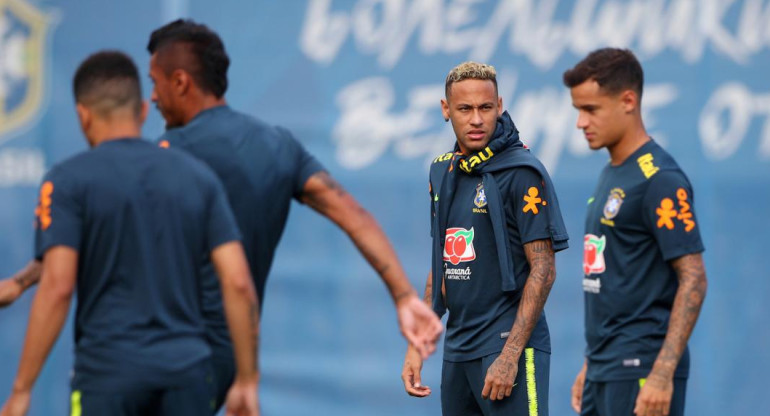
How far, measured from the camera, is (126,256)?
3.84 m

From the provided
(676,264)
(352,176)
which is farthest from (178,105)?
(352,176)

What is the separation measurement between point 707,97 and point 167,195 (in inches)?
183

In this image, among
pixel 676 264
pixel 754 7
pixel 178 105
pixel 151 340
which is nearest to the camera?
pixel 151 340

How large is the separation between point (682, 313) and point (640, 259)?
12.9 inches

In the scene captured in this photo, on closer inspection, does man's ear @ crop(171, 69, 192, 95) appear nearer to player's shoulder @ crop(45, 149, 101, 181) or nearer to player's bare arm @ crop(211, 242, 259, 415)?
player's shoulder @ crop(45, 149, 101, 181)

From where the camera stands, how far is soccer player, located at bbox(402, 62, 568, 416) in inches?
199

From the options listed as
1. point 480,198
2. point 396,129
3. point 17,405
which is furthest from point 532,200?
point 396,129

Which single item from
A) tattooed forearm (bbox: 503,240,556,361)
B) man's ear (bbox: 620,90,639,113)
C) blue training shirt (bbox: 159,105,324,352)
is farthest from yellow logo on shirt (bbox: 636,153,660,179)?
blue training shirt (bbox: 159,105,324,352)

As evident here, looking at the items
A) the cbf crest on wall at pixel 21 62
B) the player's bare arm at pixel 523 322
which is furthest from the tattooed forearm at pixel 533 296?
the cbf crest on wall at pixel 21 62

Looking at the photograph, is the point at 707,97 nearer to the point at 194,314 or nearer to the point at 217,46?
the point at 217,46

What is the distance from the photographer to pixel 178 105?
445 centimetres

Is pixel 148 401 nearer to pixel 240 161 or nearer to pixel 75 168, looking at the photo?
pixel 75 168

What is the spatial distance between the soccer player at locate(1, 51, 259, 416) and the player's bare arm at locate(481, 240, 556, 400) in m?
1.33

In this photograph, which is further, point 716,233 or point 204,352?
point 716,233
